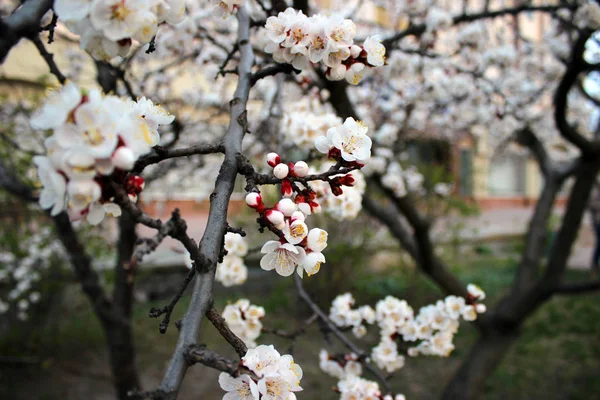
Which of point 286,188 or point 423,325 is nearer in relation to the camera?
point 286,188

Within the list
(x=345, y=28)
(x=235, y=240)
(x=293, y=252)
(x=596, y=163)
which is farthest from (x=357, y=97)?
(x=293, y=252)

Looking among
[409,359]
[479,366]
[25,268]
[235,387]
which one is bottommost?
[409,359]

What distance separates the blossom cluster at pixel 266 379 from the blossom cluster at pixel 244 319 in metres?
0.74

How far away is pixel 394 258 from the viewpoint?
6.18 meters

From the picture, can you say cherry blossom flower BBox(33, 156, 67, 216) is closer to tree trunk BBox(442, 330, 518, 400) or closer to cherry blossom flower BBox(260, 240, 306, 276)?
cherry blossom flower BBox(260, 240, 306, 276)

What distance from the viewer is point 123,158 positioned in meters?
0.58

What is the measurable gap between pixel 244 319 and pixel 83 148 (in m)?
1.05

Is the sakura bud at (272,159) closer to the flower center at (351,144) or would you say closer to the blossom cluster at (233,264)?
the flower center at (351,144)

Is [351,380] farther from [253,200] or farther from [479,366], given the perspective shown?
[479,366]

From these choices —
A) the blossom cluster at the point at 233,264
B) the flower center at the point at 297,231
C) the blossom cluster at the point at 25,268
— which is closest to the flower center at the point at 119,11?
the flower center at the point at 297,231

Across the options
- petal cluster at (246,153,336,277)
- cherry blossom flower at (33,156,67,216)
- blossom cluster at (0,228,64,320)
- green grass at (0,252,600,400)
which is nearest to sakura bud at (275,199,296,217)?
petal cluster at (246,153,336,277)

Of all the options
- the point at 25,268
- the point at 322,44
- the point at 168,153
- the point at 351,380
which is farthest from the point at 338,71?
the point at 25,268

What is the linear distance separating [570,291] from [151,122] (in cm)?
352

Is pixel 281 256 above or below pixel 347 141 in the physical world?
below
